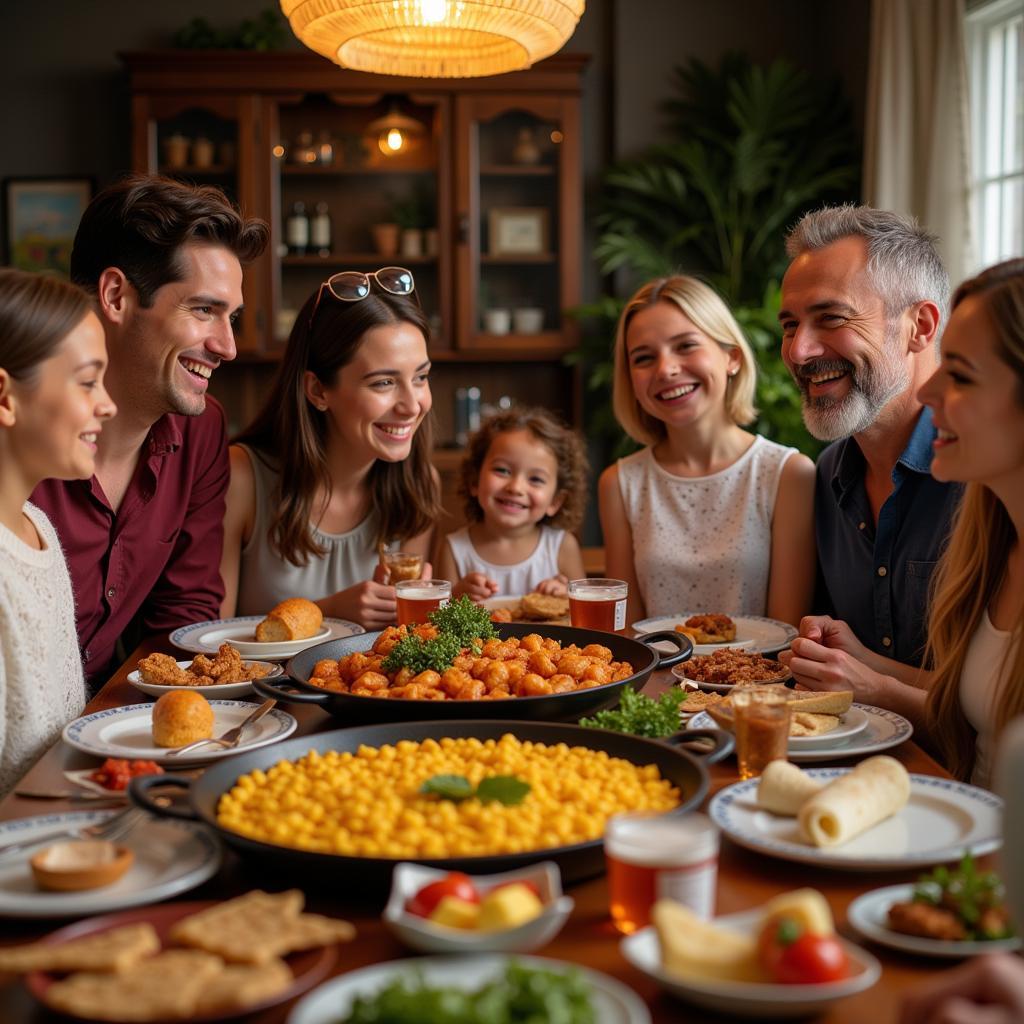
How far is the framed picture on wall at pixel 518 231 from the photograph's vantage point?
6.07 meters

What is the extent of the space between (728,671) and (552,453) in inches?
62.3

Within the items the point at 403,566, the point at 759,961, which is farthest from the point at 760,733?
the point at 403,566

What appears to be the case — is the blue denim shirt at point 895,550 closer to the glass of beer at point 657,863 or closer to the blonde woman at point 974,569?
the blonde woman at point 974,569

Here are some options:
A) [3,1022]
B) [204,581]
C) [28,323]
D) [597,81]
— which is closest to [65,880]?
[3,1022]

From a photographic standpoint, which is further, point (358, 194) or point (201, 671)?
point (358, 194)

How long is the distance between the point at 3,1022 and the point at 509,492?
8.49 ft

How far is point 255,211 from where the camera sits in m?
5.86

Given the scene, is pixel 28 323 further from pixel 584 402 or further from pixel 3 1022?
pixel 584 402

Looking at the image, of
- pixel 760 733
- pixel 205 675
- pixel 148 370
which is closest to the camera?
pixel 760 733

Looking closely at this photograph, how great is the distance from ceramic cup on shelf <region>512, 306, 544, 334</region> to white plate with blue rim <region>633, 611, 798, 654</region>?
368cm

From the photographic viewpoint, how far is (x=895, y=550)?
2490mm

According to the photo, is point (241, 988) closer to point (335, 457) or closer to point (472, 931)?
point (472, 931)

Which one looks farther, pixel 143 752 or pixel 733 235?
pixel 733 235

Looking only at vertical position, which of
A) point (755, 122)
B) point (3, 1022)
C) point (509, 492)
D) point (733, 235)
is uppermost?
point (755, 122)
